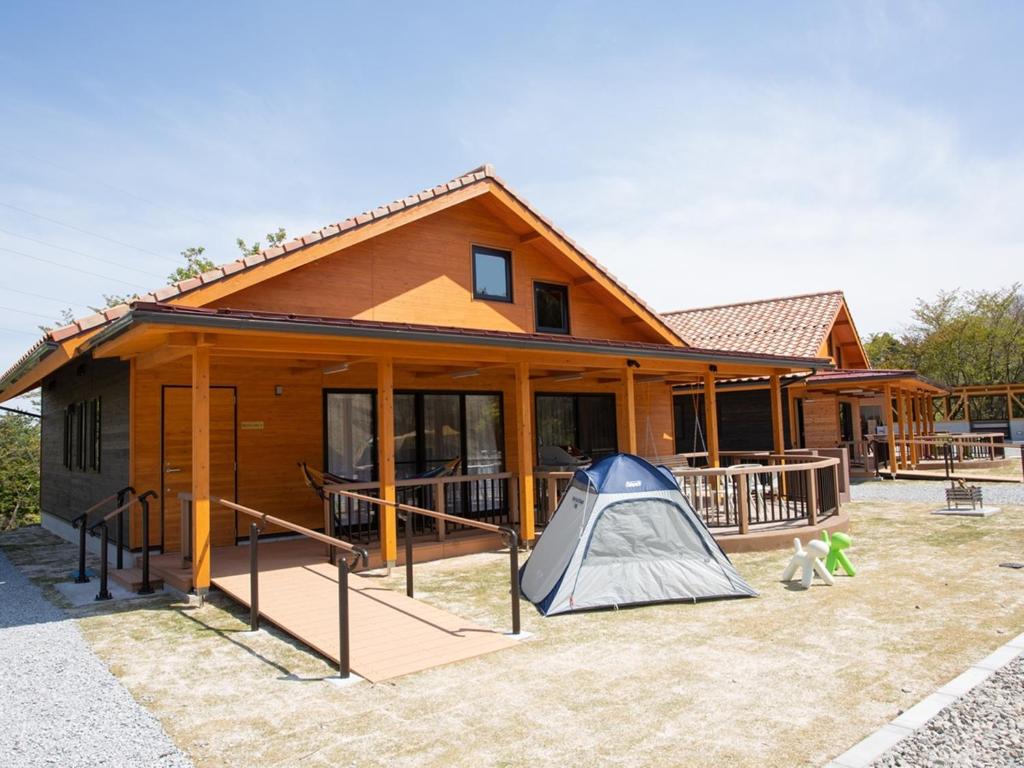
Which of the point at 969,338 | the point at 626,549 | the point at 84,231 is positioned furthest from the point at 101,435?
the point at 969,338

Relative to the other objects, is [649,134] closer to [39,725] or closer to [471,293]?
[471,293]

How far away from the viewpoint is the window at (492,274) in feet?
39.1

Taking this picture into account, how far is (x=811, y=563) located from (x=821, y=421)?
15.5 meters

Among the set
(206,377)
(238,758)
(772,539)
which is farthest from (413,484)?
(238,758)

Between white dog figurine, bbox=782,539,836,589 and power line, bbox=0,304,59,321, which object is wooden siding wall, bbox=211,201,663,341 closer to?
white dog figurine, bbox=782,539,836,589

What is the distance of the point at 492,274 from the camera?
39.9 ft

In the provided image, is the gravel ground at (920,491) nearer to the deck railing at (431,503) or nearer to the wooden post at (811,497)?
the wooden post at (811,497)

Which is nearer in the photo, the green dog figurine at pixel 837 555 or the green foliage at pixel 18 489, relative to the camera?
the green dog figurine at pixel 837 555

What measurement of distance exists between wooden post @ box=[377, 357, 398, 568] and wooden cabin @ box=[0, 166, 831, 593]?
3cm

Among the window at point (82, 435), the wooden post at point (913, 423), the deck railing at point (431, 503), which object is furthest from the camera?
the wooden post at point (913, 423)

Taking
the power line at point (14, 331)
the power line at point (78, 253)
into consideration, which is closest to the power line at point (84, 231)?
the power line at point (78, 253)

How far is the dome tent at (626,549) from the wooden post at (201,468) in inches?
126

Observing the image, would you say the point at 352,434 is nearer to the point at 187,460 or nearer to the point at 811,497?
the point at 187,460

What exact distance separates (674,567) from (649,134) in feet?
25.9
